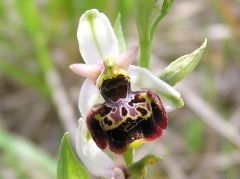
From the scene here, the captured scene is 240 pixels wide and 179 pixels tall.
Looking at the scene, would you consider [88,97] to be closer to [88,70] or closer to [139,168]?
[88,70]

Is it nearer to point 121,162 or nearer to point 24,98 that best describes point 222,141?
point 24,98

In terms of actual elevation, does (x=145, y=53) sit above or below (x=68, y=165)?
above

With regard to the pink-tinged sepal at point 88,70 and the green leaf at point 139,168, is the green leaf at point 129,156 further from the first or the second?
the pink-tinged sepal at point 88,70

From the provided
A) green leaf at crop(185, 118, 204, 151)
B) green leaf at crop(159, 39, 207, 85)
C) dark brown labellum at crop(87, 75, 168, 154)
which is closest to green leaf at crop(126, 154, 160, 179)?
dark brown labellum at crop(87, 75, 168, 154)

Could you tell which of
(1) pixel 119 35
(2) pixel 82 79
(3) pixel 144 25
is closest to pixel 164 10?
(3) pixel 144 25

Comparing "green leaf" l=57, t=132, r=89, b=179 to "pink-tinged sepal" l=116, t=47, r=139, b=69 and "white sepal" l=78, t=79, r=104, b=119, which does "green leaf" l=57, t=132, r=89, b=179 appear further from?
"pink-tinged sepal" l=116, t=47, r=139, b=69

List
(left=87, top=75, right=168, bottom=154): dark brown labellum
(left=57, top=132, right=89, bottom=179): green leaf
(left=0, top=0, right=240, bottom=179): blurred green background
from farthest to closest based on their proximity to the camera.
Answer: (left=0, top=0, right=240, bottom=179): blurred green background, (left=57, top=132, right=89, bottom=179): green leaf, (left=87, top=75, right=168, bottom=154): dark brown labellum

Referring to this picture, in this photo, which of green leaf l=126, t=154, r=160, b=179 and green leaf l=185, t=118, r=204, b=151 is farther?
green leaf l=185, t=118, r=204, b=151
